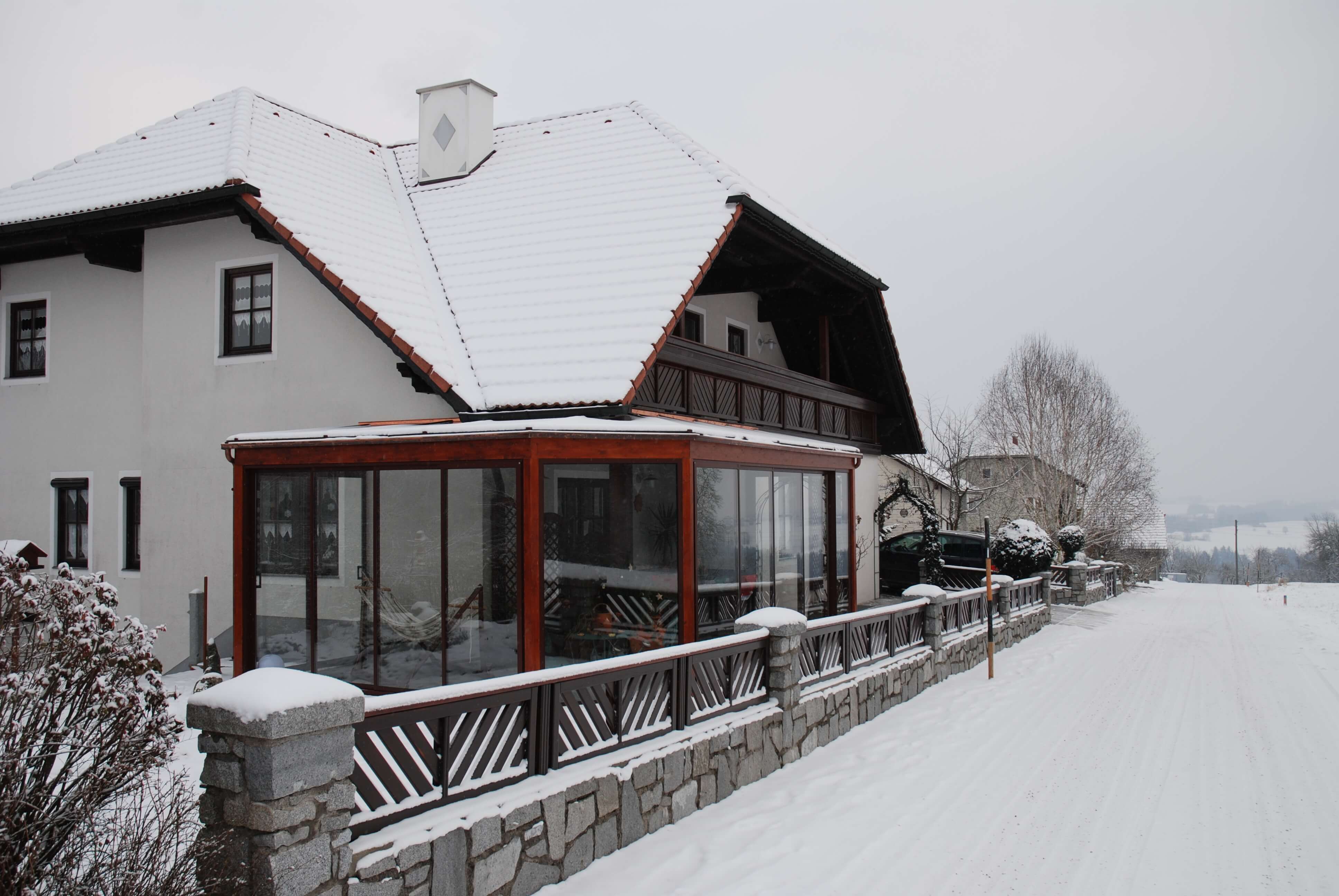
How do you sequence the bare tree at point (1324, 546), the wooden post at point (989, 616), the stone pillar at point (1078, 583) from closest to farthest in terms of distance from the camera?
the wooden post at point (989, 616) < the stone pillar at point (1078, 583) < the bare tree at point (1324, 546)

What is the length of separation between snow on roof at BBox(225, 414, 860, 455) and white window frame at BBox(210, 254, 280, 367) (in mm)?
2170

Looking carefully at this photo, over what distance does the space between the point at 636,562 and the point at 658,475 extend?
963 millimetres

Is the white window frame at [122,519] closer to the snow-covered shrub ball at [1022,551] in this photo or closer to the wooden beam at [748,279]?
the wooden beam at [748,279]

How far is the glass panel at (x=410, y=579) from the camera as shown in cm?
959

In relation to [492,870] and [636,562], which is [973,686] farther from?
[492,870]

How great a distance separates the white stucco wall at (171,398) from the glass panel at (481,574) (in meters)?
2.31

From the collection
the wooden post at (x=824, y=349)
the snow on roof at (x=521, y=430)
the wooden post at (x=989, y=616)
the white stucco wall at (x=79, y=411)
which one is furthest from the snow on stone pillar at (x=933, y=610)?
the white stucco wall at (x=79, y=411)

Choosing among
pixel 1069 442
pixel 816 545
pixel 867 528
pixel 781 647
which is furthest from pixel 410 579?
pixel 1069 442

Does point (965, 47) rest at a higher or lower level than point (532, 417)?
higher

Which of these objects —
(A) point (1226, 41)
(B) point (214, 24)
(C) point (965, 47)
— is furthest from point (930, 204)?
(B) point (214, 24)

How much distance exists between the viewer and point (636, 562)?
9.88 m

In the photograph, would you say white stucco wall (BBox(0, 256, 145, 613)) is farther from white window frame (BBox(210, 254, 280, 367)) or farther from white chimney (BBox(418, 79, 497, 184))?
white chimney (BBox(418, 79, 497, 184))

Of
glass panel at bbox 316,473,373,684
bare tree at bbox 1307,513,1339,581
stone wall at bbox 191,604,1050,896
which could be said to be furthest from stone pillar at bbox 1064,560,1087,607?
bare tree at bbox 1307,513,1339,581

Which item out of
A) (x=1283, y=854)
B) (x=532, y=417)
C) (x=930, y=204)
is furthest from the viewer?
(x=930, y=204)
